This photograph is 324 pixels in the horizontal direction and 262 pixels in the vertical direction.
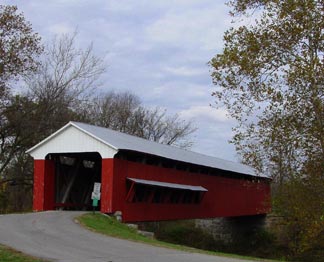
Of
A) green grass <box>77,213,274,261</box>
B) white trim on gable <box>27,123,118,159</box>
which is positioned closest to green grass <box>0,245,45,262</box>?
green grass <box>77,213,274,261</box>

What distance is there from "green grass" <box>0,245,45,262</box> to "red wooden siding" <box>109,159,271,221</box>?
9861 millimetres

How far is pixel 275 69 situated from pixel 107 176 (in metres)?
8.11

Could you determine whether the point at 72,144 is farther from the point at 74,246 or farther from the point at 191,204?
the point at 74,246

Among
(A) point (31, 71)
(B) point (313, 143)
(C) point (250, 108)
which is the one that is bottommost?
(B) point (313, 143)

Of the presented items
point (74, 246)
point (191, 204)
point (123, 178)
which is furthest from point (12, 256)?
point (191, 204)

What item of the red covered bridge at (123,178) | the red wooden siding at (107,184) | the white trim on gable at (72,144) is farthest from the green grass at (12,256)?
the white trim on gable at (72,144)

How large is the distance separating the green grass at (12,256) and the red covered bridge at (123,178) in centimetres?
979

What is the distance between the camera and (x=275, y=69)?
1596 cm

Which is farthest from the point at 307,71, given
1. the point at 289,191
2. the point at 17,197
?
the point at 17,197

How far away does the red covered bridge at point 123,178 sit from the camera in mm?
21047

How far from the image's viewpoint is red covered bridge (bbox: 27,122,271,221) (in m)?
21.0

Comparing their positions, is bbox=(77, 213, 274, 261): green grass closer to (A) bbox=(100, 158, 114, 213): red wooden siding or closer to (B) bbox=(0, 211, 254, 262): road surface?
(B) bbox=(0, 211, 254, 262): road surface

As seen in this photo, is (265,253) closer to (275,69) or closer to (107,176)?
(107,176)

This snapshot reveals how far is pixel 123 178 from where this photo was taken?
21.4m
